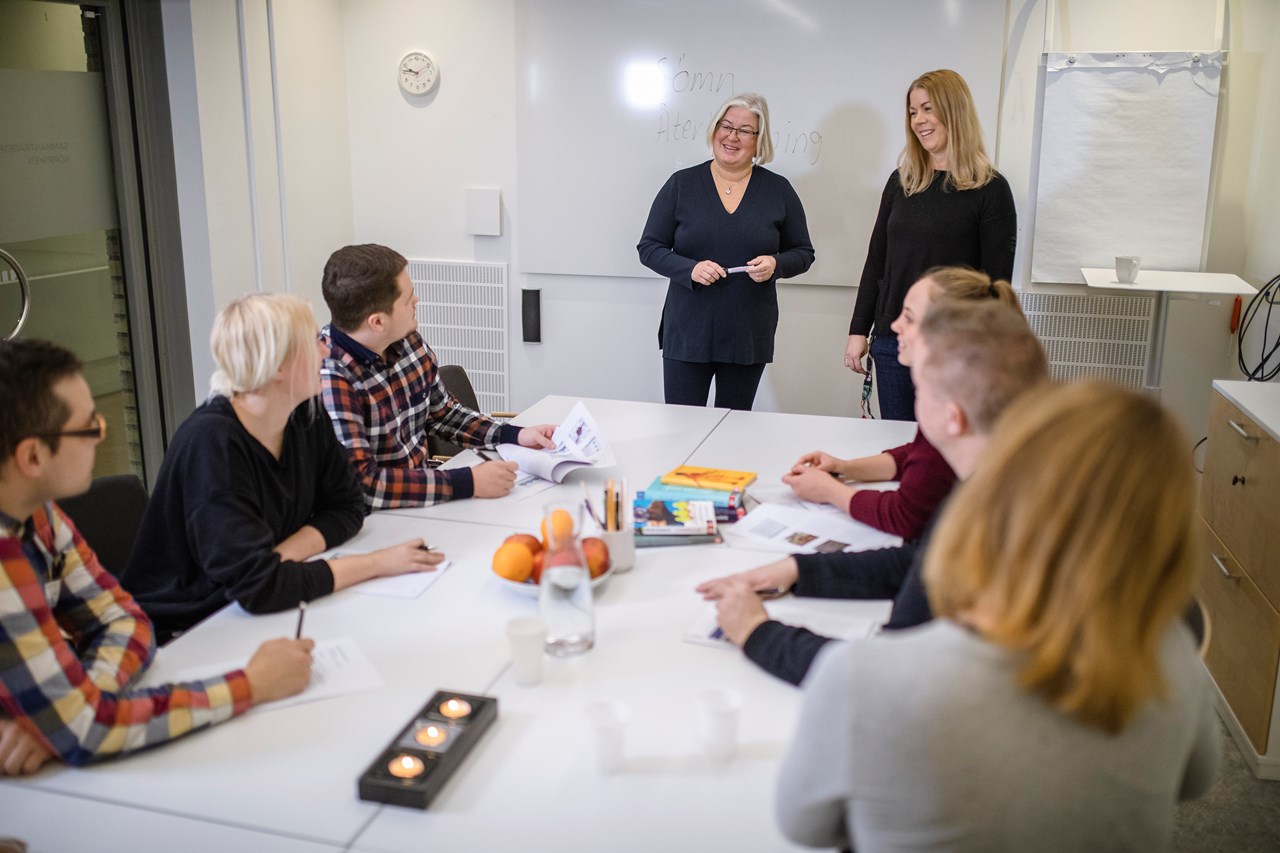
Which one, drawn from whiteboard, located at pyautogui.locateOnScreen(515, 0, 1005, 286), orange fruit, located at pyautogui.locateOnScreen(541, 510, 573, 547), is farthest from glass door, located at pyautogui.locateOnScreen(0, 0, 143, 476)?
orange fruit, located at pyautogui.locateOnScreen(541, 510, 573, 547)

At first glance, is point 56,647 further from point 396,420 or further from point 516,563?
point 396,420

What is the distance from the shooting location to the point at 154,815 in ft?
4.40

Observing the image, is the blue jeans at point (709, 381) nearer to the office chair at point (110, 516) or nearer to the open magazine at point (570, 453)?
the open magazine at point (570, 453)

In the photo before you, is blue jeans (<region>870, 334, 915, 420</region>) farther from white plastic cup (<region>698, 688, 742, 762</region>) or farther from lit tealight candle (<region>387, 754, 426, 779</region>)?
lit tealight candle (<region>387, 754, 426, 779</region>)

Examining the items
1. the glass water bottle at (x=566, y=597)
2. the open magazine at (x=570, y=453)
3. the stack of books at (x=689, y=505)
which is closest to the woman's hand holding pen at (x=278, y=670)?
the glass water bottle at (x=566, y=597)

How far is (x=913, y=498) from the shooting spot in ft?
6.95

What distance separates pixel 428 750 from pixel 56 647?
0.49 m

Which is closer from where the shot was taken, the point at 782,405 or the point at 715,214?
the point at 715,214

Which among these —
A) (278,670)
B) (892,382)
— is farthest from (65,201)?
(892,382)

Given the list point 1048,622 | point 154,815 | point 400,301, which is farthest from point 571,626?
point 400,301

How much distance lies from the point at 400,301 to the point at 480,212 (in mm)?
2353

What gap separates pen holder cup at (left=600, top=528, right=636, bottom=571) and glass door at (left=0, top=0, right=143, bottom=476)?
2.37 metres

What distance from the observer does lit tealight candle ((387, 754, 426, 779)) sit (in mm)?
1375

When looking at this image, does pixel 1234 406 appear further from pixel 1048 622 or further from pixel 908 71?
pixel 1048 622
